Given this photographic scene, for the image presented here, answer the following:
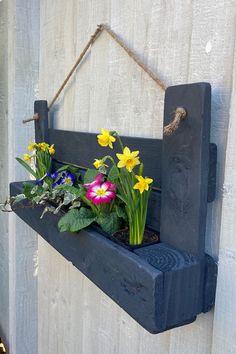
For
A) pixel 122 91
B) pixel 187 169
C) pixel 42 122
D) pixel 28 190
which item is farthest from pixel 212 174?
pixel 42 122

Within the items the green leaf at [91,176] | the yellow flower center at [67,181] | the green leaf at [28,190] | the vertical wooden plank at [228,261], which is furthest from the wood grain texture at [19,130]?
the vertical wooden plank at [228,261]

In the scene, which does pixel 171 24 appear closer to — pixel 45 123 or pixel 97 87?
pixel 97 87

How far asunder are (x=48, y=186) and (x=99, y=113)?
25 cm

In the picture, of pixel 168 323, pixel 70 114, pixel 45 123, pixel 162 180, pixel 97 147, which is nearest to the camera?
pixel 168 323

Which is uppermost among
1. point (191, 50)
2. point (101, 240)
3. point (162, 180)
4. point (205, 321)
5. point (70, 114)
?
point (191, 50)

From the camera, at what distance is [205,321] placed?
0.68 m

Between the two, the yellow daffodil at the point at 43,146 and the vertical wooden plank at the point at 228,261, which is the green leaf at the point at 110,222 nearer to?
the vertical wooden plank at the point at 228,261

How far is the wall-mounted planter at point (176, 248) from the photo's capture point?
0.58 metres

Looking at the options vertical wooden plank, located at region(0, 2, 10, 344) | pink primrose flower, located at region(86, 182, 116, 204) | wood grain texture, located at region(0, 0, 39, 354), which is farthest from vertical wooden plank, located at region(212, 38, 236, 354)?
vertical wooden plank, located at region(0, 2, 10, 344)

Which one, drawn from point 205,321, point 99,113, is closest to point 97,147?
point 99,113

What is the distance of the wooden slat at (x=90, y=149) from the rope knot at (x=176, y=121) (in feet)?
0.40

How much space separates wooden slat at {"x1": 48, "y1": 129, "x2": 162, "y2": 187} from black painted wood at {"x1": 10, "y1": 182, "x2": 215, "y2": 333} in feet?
0.58

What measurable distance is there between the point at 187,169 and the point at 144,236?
0.19 m

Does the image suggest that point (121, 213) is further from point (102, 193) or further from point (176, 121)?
point (176, 121)
